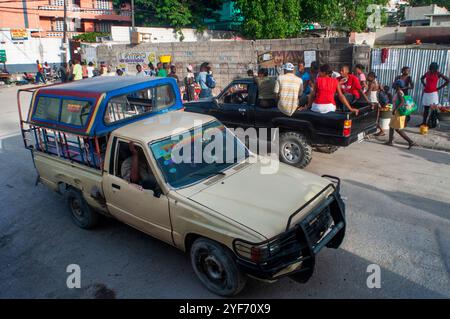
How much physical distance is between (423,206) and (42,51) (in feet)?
122

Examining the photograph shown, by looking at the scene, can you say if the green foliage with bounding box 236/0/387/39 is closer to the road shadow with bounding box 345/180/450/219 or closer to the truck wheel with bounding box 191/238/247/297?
the road shadow with bounding box 345/180/450/219

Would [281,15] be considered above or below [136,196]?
above

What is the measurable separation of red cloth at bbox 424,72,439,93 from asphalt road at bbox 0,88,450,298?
11.2ft

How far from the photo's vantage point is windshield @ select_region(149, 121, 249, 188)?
4281 mm

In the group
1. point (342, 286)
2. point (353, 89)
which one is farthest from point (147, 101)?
point (353, 89)

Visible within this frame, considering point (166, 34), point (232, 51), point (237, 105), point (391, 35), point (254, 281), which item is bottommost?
point (254, 281)

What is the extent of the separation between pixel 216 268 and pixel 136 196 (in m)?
1.28

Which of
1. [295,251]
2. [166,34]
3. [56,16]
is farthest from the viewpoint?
[56,16]

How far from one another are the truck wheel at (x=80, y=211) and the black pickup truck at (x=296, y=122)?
12.9 feet

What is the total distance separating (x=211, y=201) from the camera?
3.85m

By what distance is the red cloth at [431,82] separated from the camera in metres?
9.70

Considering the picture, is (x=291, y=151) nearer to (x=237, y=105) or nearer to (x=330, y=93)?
(x=330, y=93)

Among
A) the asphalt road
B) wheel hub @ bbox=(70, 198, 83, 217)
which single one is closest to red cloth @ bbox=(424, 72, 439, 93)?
the asphalt road

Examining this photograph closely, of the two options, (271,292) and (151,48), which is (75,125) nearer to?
(271,292)
